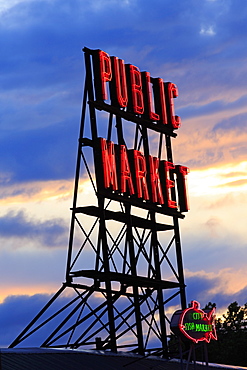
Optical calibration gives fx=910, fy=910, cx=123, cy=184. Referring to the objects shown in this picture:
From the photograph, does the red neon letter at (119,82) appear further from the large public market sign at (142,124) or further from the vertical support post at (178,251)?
the vertical support post at (178,251)

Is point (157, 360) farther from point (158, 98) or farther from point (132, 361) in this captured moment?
point (158, 98)

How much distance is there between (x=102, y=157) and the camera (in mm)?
50875

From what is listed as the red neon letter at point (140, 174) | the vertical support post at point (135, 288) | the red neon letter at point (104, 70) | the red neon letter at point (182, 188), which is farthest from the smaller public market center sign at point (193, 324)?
the red neon letter at point (104, 70)

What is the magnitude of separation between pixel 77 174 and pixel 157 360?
1182 cm

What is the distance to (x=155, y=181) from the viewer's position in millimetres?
56094

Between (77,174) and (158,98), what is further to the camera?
(158,98)

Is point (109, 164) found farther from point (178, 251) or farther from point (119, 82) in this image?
point (178, 251)

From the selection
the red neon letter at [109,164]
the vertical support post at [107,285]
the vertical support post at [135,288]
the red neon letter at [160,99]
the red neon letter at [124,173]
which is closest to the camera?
the vertical support post at [107,285]

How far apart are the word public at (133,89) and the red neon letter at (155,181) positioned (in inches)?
114

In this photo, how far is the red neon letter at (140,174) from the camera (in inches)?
2130

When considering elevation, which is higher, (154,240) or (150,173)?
(150,173)

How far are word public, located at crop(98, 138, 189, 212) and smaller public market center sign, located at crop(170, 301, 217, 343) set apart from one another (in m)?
8.64

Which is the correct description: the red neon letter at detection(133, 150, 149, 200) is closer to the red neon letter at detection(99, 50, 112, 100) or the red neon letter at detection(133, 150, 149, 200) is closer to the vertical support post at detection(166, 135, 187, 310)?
the vertical support post at detection(166, 135, 187, 310)

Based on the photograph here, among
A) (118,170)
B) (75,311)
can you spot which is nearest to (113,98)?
(118,170)
